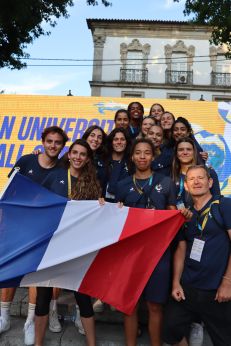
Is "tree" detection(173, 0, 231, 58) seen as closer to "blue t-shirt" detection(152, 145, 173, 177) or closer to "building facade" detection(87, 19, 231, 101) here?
"blue t-shirt" detection(152, 145, 173, 177)

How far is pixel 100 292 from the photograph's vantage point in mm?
2814

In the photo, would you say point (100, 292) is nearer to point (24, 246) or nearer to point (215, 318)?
point (24, 246)

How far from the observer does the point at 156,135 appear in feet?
12.4

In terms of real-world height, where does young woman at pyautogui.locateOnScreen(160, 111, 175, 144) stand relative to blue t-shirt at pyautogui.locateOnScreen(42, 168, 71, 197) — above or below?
above

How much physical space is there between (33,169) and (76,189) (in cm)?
63

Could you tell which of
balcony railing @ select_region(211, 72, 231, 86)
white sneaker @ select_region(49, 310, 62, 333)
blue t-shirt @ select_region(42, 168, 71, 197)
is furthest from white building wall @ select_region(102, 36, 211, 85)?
white sneaker @ select_region(49, 310, 62, 333)

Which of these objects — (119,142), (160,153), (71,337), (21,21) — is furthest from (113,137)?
(21,21)

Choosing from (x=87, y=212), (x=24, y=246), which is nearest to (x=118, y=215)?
(x=87, y=212)

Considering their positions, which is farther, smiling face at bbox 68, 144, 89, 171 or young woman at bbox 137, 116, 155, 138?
young woman at bbox 137, 116, 155, 138

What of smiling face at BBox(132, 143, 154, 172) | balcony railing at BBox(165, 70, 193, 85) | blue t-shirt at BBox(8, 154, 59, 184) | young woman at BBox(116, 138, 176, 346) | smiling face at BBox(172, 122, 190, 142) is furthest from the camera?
balcony railing at BBox(165, 70, 193, 85)

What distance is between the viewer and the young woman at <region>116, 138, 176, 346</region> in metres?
2.73

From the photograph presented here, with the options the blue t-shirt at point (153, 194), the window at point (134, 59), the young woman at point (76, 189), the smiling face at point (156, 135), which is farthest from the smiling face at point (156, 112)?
the window at point (134, 59)

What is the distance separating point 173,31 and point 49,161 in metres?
27.8

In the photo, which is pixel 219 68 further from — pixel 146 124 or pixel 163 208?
pixel 163 208
